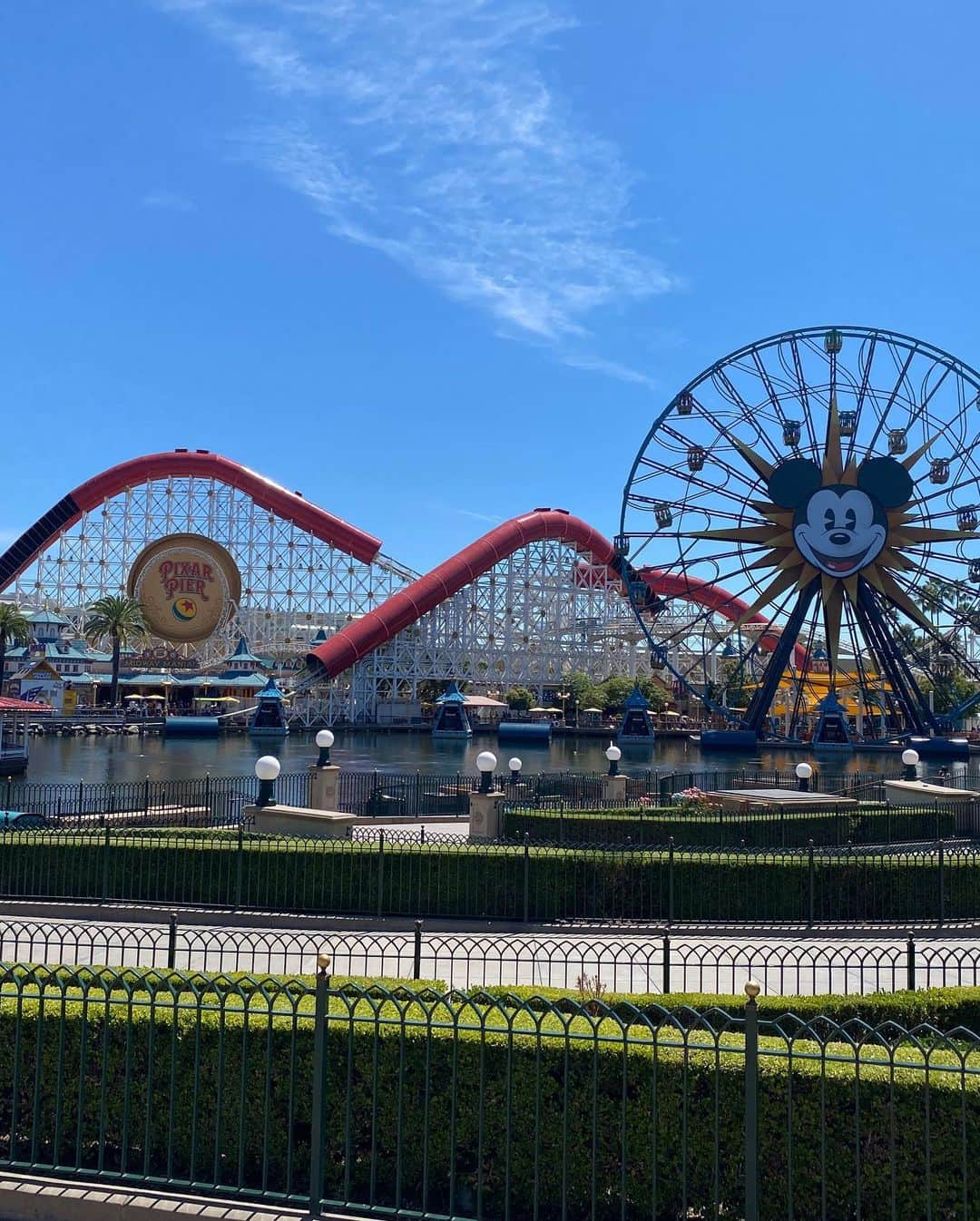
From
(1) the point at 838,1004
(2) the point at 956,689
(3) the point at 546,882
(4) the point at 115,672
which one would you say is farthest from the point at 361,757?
(2) the point at 956,689

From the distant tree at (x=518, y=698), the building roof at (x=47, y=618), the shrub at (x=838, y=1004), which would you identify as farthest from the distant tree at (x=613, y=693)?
the shrub at (x=838, y=1004)

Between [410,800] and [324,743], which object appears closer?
[324,743]

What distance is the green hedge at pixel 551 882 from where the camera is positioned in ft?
46.6

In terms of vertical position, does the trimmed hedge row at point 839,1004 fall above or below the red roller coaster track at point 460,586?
below

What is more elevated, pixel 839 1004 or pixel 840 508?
pixel 840 508

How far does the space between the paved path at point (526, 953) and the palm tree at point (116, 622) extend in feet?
205

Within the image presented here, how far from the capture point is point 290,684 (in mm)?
79812

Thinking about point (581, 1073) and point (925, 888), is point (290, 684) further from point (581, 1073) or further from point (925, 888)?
point (581, 1073)

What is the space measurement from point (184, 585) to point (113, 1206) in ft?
252

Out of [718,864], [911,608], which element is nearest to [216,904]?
[718,864]

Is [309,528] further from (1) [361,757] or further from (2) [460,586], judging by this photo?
(1) [361,757]

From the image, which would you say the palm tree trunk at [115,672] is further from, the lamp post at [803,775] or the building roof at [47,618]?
the lamp post at [803,775]

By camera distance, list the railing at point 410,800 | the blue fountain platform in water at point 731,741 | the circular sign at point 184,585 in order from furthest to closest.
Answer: the circular sign at point 184,585, the blue fountain platform in water at point 731,741, the railing at point 410,800

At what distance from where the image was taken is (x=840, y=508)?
167ft
